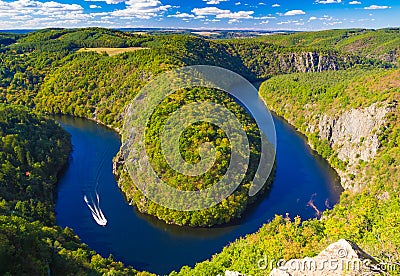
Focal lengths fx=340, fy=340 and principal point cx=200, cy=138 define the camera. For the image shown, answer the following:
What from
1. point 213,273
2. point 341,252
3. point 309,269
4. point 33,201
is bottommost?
point 33,201

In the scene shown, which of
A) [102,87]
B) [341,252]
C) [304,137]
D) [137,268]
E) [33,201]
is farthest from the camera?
[102,87]

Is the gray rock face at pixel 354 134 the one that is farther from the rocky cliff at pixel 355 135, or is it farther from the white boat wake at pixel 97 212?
the white boat wake at pixel 97 212

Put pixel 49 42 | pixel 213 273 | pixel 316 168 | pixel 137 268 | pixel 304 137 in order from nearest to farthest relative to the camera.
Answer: pixel 213 273, pixel 137 268, pixel 316 168, pixel 304 137, pixel 49 42

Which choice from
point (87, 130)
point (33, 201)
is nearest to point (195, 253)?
point (33, 201)

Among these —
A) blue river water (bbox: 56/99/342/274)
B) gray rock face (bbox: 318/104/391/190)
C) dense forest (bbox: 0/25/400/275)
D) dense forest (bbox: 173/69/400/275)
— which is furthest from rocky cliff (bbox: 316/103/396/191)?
blue river water (bbox: 56/99/342/274)

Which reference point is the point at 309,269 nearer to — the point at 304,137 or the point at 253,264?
the point at 253,264

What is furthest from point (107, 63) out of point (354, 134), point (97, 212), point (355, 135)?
point (355, 135)

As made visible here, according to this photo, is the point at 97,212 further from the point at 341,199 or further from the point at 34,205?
the point at 341,199

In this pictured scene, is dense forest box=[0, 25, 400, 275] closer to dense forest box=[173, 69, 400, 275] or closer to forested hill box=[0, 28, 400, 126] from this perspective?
dense forest box=[173, 69, 400, 275]
